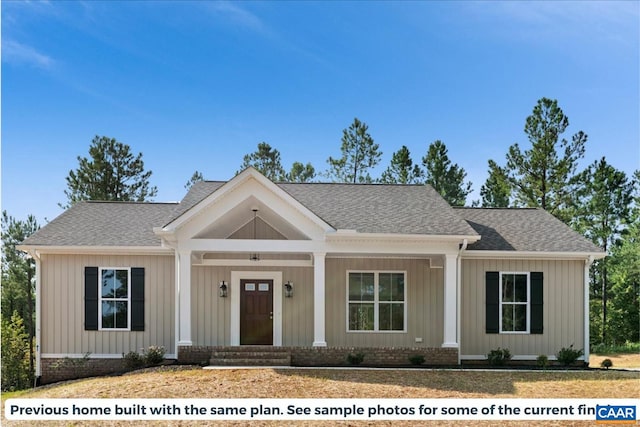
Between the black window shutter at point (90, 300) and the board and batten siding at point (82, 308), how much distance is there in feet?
0.37

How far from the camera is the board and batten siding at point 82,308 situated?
15586mm

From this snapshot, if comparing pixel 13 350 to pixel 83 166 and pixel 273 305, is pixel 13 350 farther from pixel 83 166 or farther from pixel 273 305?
pixel 273 305

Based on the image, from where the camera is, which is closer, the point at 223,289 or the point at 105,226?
the point at 223,289

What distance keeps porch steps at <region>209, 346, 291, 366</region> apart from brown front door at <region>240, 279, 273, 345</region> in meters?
1.29

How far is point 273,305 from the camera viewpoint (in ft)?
53.3

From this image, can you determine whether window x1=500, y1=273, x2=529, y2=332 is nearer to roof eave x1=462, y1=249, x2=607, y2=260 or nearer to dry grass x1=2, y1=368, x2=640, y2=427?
roof eave x1=462, y1=249, x2=607, y2=260

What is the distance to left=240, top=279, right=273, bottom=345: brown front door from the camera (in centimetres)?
1619

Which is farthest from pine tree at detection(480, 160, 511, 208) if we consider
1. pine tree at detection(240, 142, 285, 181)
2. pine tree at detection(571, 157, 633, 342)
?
pine tree at detection(240, 142, 285, 181)

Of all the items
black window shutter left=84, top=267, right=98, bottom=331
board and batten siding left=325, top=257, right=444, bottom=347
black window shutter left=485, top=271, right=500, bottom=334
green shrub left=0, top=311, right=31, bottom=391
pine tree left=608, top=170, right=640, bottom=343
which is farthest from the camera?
pine tree left=608, top=170, right=640, bottom=343

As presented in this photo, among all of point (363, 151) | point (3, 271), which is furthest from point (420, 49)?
point (3, 271)

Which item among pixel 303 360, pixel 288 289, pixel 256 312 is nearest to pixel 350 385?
pixel 303 360

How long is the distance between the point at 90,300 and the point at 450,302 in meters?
9.49

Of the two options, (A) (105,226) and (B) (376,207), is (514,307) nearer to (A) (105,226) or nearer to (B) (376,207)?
(B) (376,207)

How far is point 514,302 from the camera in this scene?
16016 mm
